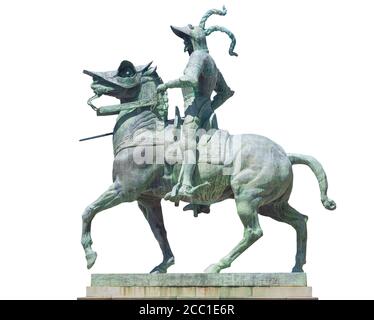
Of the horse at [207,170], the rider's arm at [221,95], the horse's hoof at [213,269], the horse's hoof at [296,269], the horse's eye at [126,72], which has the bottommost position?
the horse's hoof at [213,269]

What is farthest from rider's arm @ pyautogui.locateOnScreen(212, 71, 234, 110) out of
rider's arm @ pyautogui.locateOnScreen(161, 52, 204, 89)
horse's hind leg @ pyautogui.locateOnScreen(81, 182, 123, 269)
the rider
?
horse's hind leg @ pyautogui.locateOnScreen(81, 182, 123, 269)

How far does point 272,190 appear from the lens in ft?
60.2

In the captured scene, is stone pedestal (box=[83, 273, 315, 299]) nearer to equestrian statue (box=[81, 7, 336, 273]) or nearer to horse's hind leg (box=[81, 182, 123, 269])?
equestrian statue (box=[81, 7, 336, 273])

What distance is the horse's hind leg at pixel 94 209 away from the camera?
1856 centimetres

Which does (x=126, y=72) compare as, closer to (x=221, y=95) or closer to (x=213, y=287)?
(x=221, y=95)

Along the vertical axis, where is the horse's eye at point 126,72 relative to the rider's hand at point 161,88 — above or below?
above

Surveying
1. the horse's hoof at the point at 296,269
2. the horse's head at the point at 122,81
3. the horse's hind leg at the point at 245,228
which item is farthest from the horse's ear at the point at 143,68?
the horse's hoof at the point at 296,269

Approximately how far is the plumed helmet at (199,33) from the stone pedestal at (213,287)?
3337mm

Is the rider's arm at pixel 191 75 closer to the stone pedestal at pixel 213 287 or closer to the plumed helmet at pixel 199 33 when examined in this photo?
the plumed helmet at pixel 199 33

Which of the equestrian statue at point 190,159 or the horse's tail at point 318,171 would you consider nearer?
the equestrian statue at point 190,159

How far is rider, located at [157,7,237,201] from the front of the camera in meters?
18.3

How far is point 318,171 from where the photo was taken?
1870 centimetres
